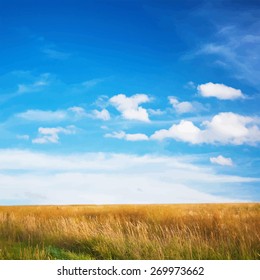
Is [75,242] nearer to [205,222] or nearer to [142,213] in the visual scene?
[205,222]
